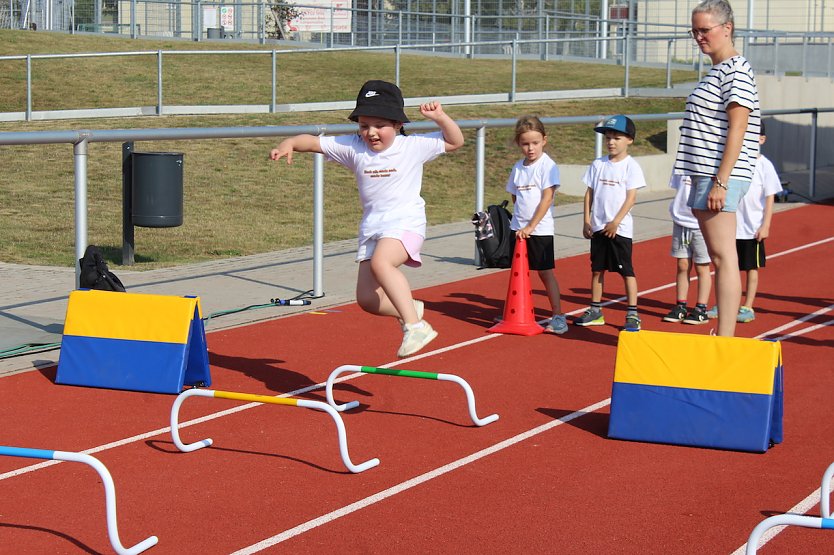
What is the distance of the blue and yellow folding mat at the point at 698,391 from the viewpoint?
269 inches

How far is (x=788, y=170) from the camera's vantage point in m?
26.7

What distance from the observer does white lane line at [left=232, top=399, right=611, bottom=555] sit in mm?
5438

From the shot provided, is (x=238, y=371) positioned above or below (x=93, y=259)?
below

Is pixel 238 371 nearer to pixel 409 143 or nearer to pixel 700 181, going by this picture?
pixel 409 143

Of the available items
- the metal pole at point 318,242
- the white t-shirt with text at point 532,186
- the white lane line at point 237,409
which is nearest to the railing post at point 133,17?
the metal pole at point 318,242

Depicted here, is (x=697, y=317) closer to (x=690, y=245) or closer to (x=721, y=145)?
(x=690, y=245)

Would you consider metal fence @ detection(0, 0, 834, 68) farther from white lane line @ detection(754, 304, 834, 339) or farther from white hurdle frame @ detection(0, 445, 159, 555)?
white hurdle frame @ detection(0, 445, 159, 555)

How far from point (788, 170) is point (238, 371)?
20.2m

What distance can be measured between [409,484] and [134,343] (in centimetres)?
270

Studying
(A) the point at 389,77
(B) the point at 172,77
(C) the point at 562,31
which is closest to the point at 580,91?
(A) the point at 389,77

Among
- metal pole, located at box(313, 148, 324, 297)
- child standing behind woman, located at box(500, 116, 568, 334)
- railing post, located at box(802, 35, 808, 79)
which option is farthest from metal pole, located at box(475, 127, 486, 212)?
railing post, located at box(802, 35, 808, 79)

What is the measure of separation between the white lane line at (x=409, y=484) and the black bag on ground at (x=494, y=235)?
3.40 metres

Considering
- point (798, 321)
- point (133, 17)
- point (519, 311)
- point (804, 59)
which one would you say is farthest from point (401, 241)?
point (133, 17)

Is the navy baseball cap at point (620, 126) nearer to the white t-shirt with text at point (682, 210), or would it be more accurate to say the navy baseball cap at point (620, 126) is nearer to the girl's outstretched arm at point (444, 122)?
the white t-shirt with text at point (682, 210)
